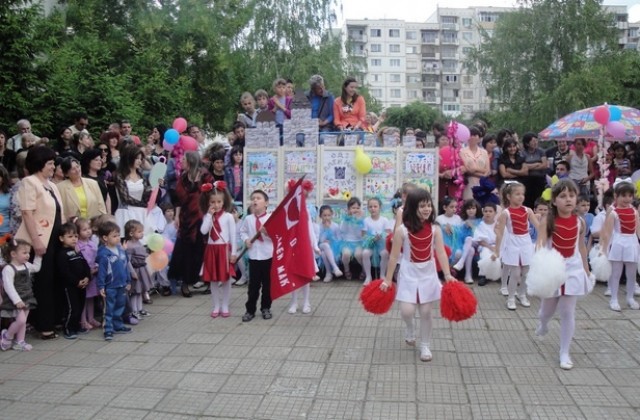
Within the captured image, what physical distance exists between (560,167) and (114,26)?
57.2 ft

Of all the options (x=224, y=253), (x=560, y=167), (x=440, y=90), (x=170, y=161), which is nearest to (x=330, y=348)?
(x=224, y=253)

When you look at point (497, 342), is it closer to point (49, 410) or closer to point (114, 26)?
point (49, 410)

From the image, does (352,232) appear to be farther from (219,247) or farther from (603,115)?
(603,115)

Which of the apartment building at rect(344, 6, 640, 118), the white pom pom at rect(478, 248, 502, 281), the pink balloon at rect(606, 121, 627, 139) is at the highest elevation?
the apartment building at rect(344, 6, 640, 118)

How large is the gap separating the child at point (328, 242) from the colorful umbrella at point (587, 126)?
15.2 feet

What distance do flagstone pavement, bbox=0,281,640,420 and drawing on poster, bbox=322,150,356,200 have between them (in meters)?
3.30

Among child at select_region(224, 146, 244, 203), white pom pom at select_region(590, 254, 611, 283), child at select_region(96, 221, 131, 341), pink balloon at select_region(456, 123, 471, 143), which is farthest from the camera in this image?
pink balloon at select_region(456, 123, 471, 143)

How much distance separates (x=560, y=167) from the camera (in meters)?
11.7

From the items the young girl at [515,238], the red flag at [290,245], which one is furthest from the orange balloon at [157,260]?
the young girl at [515,238]

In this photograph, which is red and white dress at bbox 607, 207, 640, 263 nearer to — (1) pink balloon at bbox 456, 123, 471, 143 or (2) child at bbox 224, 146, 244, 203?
(1) pink balloon at bbox 456, 123, 471, 143

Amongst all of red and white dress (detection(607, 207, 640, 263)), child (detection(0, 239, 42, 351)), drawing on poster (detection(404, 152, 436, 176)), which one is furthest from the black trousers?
red and white dress (detection(607, 207, 640, 263))

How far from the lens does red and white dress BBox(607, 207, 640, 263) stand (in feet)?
27.9

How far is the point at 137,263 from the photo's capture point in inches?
325

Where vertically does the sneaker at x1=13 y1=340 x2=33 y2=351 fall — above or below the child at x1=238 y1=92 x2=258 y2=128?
below
